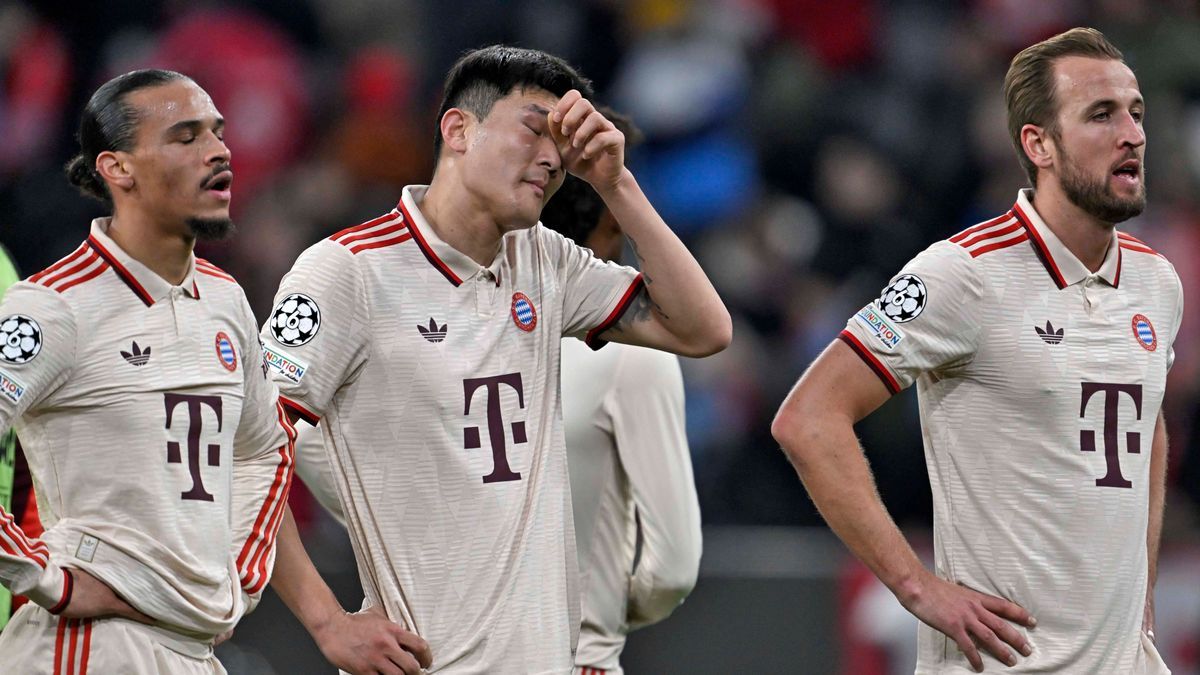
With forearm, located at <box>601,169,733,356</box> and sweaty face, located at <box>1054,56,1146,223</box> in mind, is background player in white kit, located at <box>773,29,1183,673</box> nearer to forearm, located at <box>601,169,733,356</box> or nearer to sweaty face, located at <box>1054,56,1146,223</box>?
sweaty face, located at <box>1054,56,1146,223</box>

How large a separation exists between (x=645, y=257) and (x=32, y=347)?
1.39 meters

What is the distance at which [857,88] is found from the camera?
10914 mm

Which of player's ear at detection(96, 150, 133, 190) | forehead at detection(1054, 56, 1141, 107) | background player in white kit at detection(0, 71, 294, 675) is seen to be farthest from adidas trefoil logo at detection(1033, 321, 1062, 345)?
player's ear at detection(96, 150, 133, 190)

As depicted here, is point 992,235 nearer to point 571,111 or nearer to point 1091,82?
point 1091,82

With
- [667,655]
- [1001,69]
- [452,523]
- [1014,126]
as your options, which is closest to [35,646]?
[452,523]

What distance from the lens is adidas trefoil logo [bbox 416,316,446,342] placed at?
406 centimetres

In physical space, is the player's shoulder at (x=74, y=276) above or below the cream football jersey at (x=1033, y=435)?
above

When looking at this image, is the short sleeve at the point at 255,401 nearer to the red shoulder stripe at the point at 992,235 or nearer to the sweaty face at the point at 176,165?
the sweaty face at the point at 176,165

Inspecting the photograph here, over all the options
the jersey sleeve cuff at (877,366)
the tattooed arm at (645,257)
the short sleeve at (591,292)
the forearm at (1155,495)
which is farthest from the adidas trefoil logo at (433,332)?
the forearm at (1155,495)

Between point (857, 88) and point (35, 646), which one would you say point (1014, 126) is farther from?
point (857, 88)

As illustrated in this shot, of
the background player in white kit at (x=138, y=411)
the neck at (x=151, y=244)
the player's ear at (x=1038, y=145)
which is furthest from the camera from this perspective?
the player's ear at (x=1038, y=145)

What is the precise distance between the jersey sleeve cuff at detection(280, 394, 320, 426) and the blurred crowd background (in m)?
5.07

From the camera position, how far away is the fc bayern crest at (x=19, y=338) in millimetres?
3717

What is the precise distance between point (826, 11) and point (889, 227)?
270cm
